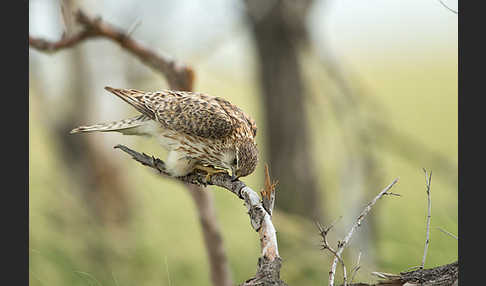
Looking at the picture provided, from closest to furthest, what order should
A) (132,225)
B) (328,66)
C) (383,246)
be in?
(328,66)
(383,246)
(132,225)

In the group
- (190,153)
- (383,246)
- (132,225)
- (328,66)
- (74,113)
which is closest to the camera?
(190,153)

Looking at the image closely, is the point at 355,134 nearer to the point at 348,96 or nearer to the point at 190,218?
the point at 348,96

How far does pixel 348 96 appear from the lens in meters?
4.02

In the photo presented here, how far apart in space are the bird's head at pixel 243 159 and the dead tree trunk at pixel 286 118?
11.0ft

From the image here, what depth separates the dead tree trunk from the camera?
5.77m

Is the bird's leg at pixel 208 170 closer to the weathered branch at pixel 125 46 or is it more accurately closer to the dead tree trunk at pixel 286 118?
the weathered branch at pixel 125 46

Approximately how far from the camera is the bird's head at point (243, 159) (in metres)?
2.31

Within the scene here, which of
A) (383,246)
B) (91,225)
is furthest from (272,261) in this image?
(91,225)

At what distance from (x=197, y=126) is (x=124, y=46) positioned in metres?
1.02

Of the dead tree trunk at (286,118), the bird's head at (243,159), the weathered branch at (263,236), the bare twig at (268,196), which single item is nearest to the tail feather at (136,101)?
the bird's head at (243,159)

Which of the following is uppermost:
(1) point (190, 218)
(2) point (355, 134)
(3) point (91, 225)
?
(2) point (355, 134)

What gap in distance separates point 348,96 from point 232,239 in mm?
3448

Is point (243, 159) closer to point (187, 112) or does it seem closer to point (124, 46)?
point (187, 112)

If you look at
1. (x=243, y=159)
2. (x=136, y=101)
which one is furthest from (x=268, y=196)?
(x=136, y=101)
